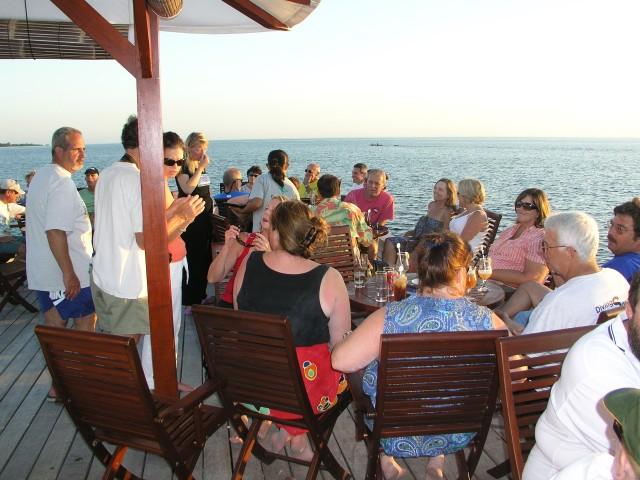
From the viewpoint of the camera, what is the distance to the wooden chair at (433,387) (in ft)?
6.06

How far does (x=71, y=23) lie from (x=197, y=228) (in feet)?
6.86

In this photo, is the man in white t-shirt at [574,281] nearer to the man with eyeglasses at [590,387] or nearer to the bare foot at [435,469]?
the bare foot at [435,469]

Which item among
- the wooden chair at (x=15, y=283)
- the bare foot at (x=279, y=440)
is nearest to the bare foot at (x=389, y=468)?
the bare foot at (x=279, y=440)

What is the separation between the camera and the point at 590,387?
146 centimetres

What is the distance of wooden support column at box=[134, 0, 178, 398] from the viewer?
226 centimetres

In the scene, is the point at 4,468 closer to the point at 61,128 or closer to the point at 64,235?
the point at 64,235

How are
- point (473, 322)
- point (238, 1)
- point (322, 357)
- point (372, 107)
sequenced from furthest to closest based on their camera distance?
point (372, 107)
point (238, 1)
point (322, 357)
point (473, 322)

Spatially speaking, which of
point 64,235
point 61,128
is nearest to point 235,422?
point 64,235

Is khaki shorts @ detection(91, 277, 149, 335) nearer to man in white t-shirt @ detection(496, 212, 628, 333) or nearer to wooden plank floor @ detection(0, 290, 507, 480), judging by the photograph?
wooden plank floor @ detection(0, 290, 507, 480)

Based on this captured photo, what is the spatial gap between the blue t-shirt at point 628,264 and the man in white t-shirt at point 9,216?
210 inches

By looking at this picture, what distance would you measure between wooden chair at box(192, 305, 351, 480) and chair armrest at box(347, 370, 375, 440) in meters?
0.17

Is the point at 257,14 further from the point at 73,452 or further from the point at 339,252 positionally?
the point at 73,452

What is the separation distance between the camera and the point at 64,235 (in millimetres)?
3162

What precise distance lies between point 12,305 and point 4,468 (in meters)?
3.10
